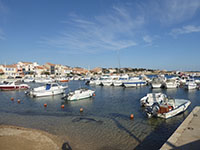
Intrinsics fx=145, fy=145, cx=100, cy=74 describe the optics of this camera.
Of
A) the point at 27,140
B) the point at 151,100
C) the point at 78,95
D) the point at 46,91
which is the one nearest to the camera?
the point at 27,140

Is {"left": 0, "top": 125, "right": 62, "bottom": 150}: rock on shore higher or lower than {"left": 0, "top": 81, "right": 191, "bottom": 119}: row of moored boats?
lower

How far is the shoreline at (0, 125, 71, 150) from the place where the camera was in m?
9.05

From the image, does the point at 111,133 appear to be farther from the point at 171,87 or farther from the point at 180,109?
the point at 171,87

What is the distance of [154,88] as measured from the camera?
1683 inches

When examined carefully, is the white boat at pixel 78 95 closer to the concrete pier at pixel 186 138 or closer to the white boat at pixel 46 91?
the white boat at pixel 46 91

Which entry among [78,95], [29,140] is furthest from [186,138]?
[78,95]

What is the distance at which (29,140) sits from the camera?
9.96m

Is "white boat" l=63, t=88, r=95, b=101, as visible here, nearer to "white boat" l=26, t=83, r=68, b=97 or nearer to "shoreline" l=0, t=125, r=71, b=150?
"white boat" l=26, t=83, r=68, b=97

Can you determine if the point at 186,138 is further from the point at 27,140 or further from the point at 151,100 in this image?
the point at 151,100

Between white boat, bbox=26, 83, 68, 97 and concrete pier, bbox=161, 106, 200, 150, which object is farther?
white boat, bbox=26, 83, 68, 97

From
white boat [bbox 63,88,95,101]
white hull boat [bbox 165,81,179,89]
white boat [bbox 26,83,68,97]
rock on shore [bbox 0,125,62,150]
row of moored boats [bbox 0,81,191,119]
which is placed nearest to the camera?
rock on shore [bbox 0,125,62,150]

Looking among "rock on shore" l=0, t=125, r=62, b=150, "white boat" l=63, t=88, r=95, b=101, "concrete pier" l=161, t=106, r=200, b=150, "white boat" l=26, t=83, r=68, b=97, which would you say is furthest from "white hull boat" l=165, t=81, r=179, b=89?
"rock on shore" l=0, t=125, r=62, b=150

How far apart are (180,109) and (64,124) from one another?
Answer: 485 inches

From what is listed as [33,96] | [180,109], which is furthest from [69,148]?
[33,96]
